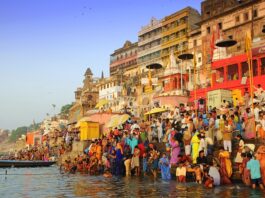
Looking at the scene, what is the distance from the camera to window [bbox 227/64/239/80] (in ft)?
99.0

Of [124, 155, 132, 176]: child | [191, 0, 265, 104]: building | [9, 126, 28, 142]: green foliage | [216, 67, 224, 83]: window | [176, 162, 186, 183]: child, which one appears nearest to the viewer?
[176, 162, 186, 183]: child

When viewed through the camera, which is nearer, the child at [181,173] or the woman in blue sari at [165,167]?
the child at [181,173]

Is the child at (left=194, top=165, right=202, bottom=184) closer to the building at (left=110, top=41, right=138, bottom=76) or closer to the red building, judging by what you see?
the red building

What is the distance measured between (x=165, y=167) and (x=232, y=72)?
1757cm

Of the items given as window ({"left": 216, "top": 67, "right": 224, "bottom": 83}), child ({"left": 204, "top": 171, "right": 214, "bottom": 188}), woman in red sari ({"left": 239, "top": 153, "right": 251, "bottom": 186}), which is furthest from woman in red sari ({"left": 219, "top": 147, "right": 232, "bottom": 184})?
window ({"left": 216, "top": 67, "right": 224, "bottom": 83})

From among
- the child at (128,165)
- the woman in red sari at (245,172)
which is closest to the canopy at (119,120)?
the child at (128,165)

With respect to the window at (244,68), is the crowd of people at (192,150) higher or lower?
lower

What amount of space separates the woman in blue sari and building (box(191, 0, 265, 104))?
13.2 metres

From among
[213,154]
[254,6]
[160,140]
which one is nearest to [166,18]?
[254,6]

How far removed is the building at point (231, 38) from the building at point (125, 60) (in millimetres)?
21590

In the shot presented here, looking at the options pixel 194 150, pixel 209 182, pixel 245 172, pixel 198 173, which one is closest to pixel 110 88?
pixel 194 150

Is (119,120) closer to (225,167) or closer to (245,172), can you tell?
(225,167)

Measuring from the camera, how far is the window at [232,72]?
30.2 m

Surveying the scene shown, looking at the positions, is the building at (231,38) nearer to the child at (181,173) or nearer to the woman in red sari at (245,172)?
the child at (181,173)
